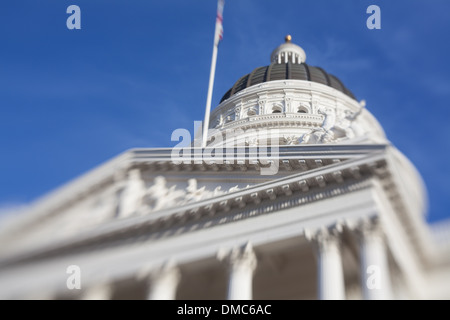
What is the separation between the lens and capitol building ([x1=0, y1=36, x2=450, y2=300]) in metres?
17.4

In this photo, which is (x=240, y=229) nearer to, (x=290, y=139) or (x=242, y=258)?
(x=242, y=258)

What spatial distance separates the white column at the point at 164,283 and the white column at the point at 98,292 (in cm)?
211

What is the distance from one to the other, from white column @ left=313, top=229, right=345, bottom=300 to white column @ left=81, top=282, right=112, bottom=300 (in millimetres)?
8236

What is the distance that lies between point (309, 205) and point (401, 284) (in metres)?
3.87

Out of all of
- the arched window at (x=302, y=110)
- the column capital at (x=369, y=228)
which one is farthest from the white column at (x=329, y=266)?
the arched window at (x=302, y=110)

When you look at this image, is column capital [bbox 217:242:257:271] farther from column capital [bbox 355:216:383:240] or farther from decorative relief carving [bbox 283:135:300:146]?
decorative relief carving [bbox 283:135:300:146]

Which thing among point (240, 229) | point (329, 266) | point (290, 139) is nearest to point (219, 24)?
point (290, 139)

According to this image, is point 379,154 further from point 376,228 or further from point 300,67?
point 300,67

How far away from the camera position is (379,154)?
1733cm

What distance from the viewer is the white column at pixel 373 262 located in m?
15.3

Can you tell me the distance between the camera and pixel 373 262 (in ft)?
52.2

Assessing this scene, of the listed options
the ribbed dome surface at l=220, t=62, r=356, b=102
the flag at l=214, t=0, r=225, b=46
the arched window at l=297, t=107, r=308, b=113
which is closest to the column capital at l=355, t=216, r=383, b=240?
the flag at l=214, t=0, r=225, b=46
